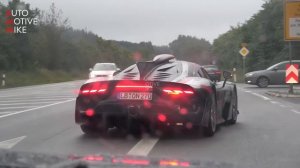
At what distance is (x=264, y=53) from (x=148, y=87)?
43425mm

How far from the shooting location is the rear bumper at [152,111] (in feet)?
27.3

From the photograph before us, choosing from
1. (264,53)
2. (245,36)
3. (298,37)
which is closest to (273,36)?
(264,53)

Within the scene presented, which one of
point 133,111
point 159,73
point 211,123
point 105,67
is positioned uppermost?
point 159,73

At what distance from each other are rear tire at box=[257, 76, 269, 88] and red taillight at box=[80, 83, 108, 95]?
2174 centimetres

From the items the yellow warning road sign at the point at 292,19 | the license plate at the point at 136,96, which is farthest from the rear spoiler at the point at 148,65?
the yellow warning road sign at the point at 292,19

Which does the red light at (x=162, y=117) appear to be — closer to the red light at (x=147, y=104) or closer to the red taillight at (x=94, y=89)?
the red light at (x=147, y=104)

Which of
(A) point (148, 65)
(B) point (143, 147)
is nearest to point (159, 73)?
(A) point (148, 65)

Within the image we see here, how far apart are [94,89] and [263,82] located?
71.9 ft

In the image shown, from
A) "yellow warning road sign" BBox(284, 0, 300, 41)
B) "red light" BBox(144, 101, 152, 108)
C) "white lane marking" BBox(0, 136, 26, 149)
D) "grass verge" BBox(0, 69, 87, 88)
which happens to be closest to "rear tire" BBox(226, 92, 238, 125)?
"red light" BBox(144, 101, 152, 108)

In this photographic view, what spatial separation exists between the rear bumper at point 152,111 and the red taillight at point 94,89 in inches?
8.1

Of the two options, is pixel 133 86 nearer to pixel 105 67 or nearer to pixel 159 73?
pixel 159 73

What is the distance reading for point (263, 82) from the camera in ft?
96.8

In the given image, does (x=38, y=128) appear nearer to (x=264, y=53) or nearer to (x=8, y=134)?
(x=8, y=134)

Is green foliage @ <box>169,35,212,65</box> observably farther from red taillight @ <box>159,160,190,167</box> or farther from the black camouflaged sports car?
red taillight @ <box>159,160,190,167</box>
